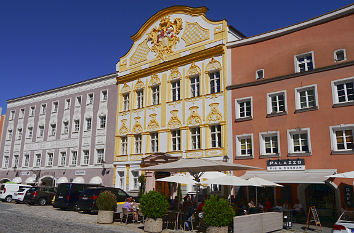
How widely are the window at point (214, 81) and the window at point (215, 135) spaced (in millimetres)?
2707

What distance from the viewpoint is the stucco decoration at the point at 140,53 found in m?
30.5

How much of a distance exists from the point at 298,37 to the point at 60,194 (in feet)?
63.2

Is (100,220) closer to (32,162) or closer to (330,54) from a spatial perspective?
(330,54)

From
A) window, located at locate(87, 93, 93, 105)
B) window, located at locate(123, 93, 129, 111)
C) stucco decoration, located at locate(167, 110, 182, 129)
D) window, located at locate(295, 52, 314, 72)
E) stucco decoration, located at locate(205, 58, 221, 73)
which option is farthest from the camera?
window, located at locate(87, 93, 93, 105)

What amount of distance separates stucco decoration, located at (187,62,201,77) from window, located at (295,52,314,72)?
7.43 meters

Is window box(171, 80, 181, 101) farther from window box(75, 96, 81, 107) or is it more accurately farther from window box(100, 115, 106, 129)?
window box(75, 96, 81, 107)

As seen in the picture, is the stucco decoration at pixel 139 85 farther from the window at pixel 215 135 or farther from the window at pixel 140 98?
the window at pixel 215 135

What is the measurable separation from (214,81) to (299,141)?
7.82m

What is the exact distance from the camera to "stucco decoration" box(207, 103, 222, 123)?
2397 centimetres

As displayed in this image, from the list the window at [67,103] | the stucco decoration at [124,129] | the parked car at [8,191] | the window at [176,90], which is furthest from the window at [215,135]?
the window at [67,103]

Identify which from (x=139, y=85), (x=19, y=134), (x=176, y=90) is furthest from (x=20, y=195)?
(x=176, y=90)

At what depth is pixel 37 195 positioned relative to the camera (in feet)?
87.6

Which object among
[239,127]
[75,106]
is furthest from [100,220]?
[75,106]

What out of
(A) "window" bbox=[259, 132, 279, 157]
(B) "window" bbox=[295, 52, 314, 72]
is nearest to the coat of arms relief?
(B) "window" bbox=[295, 52, 314, 72]
